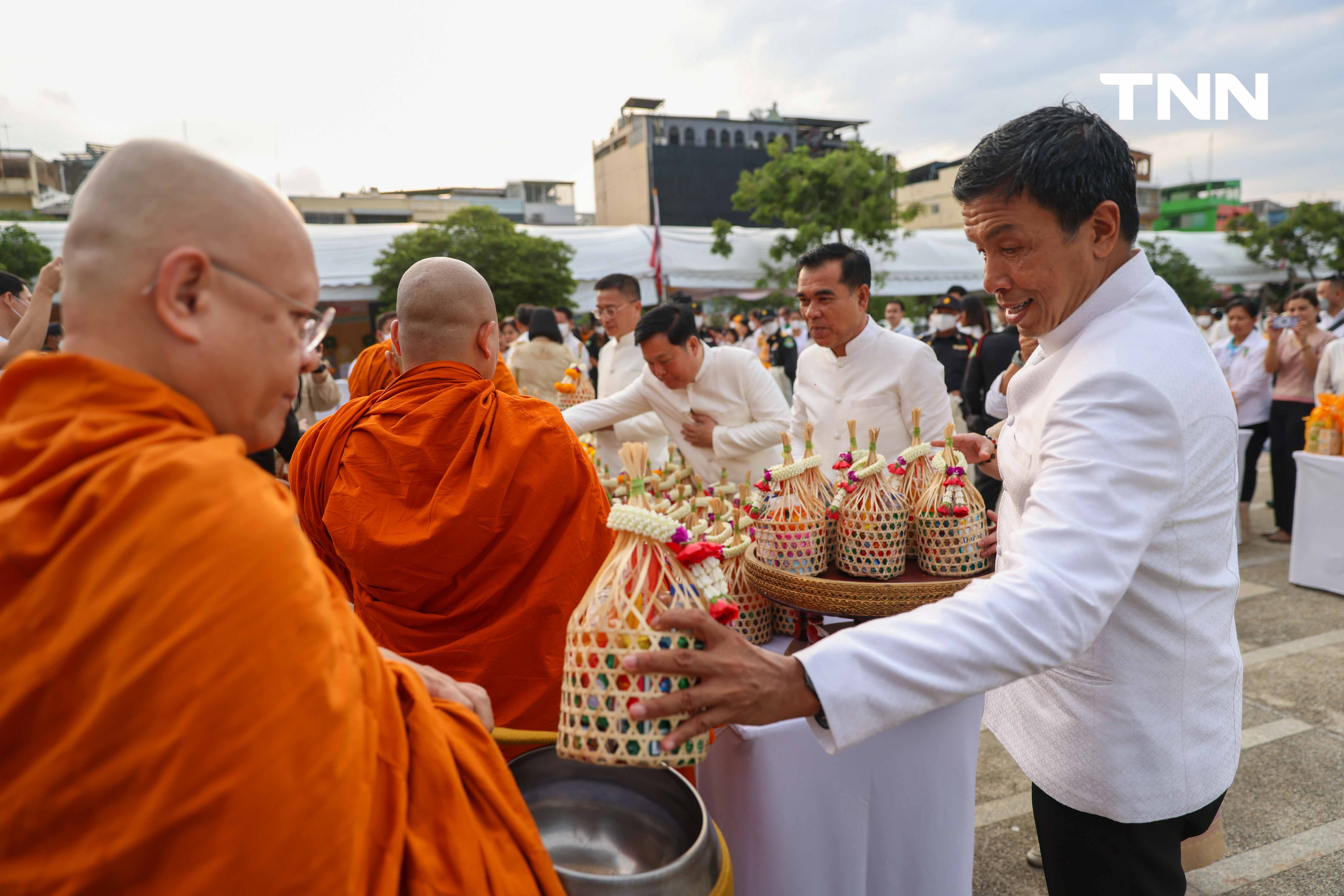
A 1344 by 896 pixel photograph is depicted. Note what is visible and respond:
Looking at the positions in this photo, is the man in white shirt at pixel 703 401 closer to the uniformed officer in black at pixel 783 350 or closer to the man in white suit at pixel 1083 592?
the man in white suit at pixel 1083 592

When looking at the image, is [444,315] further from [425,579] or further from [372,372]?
[372,372]

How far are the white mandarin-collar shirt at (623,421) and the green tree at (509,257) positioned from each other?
43.7 feet

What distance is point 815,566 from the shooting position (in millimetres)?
2318

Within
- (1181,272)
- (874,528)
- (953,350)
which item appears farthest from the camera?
(1181,272)

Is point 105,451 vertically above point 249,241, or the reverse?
point 249,241

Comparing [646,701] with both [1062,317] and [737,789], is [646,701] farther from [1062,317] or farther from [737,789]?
[1062,317]

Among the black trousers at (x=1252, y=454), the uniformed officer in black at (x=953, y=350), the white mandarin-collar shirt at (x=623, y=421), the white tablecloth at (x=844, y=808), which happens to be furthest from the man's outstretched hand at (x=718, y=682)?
the black trousers at (x=1252, y=454)

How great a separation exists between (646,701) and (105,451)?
2.45ft

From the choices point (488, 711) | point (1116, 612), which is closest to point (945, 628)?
point (1116, 612)

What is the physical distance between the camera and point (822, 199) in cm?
2025

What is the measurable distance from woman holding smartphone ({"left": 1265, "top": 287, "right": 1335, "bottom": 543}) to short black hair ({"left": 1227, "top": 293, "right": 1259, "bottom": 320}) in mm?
485

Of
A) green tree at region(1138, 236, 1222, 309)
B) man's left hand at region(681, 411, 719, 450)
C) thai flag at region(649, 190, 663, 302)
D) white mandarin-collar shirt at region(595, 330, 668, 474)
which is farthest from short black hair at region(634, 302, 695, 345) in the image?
green tree at region(1138, 236, 1222, 309)

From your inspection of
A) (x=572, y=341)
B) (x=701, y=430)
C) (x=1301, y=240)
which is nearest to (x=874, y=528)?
(x=701, y=430)

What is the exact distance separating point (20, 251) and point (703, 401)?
18.8 m
